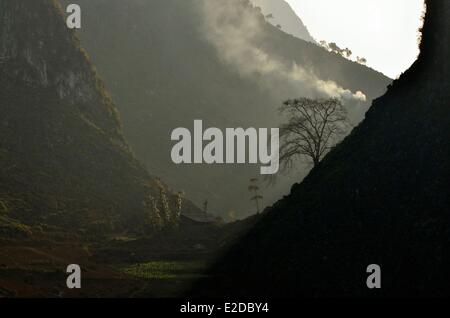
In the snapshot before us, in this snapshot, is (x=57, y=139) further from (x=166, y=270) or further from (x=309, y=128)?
(x=309, y=128)

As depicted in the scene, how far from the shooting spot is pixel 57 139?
132 m

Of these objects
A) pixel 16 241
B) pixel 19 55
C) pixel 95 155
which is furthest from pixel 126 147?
pixel 16 241

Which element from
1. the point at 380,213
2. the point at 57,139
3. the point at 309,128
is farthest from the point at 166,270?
the point at 57,139

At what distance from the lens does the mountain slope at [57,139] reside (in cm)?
11156

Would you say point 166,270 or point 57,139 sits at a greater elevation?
point 57,139

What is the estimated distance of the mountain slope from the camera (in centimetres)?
11156

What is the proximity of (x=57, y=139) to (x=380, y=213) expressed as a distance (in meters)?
111

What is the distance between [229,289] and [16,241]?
5359 cm

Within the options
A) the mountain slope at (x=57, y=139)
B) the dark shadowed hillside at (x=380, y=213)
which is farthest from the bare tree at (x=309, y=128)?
the mountain slope at (x=57, y=139)

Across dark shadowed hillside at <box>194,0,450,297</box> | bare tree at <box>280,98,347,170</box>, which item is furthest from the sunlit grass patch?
bare tree at <box>280,98,347,170</box>

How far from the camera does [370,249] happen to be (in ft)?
98.6

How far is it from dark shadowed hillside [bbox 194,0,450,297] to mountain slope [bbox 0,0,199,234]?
61.8 m
